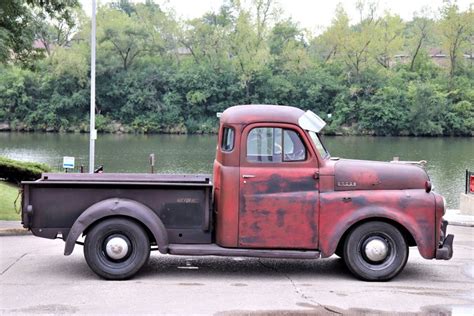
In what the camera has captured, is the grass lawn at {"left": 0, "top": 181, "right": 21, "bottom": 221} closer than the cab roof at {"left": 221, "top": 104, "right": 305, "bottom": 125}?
No

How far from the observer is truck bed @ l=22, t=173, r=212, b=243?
7.67 meters

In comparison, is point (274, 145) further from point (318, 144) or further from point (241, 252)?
point (241, 252)

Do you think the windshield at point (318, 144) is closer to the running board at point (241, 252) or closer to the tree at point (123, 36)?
the running board at point (241, 252)

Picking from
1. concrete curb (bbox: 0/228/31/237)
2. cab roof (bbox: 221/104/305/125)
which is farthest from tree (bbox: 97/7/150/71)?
cab roof (bbox: 221/104/305/125)

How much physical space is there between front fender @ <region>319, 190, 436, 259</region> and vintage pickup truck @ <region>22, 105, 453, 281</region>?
0.01 meters

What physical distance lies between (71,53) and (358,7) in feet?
125

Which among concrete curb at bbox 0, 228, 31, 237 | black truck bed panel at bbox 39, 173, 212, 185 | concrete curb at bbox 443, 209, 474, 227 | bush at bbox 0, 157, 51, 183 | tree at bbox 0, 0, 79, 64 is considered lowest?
concrete curb at bbox 443, 209, 474, 227

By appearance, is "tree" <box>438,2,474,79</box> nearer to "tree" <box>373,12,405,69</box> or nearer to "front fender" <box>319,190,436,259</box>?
"tree" <box>373,12,405,69</box>

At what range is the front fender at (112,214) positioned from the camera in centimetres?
754

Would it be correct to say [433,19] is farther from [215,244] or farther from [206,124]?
[215,244]

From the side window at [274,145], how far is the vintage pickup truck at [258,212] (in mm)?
13

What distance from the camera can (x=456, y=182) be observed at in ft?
102

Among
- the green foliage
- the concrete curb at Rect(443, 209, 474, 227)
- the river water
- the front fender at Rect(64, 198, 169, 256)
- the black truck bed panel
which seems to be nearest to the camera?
the front fender at Rect(64, 198, 169, 256)

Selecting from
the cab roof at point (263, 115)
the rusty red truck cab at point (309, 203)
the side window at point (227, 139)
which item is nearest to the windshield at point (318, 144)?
the rusty red truck cab at point (309, 203)
